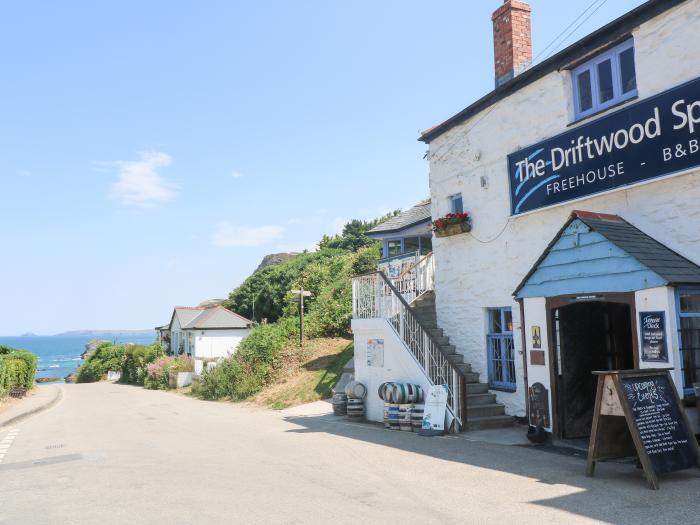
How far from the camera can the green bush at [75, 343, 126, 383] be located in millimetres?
51281

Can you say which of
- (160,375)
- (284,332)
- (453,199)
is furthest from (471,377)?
(160,375)

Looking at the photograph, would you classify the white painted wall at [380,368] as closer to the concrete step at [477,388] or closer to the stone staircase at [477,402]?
the stone staircase at [477,402]

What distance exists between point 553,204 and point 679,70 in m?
3.11

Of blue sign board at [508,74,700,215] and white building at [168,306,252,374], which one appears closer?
blue sign board at [508,74,700,215]

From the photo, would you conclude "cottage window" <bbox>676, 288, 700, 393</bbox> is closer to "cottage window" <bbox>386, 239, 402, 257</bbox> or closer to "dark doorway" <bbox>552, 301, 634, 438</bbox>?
"dark doorway" <bbox>552, 301, 634, 438</bbox>

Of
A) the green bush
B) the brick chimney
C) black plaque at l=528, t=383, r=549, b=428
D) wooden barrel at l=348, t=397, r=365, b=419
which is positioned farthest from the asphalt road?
the green bush

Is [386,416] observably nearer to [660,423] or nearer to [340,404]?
[340,404]

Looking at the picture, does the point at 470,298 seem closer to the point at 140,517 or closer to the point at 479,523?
the point at 479,523

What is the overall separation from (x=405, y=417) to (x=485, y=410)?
169 cm

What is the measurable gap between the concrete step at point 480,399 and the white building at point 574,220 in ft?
0.47

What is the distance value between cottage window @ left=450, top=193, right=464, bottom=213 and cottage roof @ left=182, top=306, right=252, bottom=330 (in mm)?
32074

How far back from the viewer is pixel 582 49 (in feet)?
35.2

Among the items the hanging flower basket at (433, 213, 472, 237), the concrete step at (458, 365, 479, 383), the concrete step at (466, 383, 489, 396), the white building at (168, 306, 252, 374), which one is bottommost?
the concrete step at (466, 383, 489, 396)

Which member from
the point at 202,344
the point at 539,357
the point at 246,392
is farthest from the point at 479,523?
the point at 202,344
